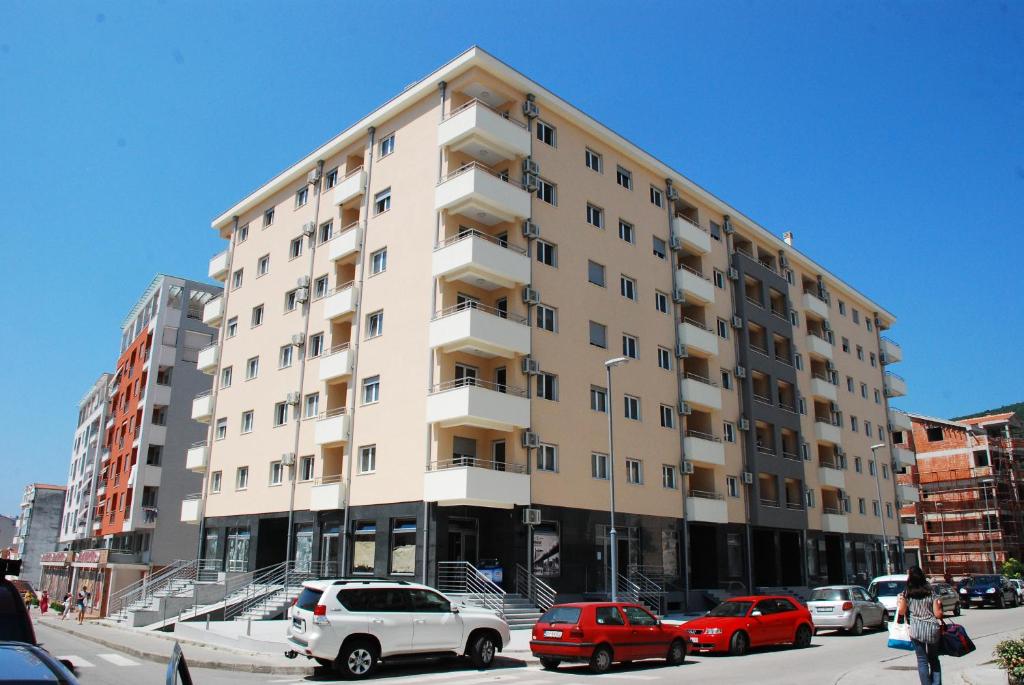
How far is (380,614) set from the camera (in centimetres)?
1738

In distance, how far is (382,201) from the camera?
35.3m

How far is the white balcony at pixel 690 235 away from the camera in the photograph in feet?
133

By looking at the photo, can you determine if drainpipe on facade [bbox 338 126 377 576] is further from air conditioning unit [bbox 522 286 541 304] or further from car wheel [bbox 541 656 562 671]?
car wheel [bbox 541 656 562 671]

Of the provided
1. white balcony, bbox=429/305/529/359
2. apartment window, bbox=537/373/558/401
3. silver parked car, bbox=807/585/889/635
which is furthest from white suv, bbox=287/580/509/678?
apartment window, bbox=537/373/558/401

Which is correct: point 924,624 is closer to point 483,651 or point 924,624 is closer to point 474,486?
point 483,651

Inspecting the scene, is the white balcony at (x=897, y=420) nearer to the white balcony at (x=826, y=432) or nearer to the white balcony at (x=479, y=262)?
the white balcony at (x=826, y=432)

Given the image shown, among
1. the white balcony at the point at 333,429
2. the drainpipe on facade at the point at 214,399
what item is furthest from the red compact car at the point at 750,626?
the drainpipe on facade at the point at 214,399

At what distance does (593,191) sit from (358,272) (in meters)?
11.3

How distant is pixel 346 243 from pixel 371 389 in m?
7.30

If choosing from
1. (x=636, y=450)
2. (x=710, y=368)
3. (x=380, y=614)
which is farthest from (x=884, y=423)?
(x=380, y=614)

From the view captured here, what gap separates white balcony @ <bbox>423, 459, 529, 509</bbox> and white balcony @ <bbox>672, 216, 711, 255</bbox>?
17345 millimetres

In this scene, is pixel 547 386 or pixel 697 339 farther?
pixel 697 339

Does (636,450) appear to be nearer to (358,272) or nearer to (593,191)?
(593,191)

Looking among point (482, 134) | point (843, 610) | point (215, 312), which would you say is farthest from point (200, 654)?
point (215, 312)
